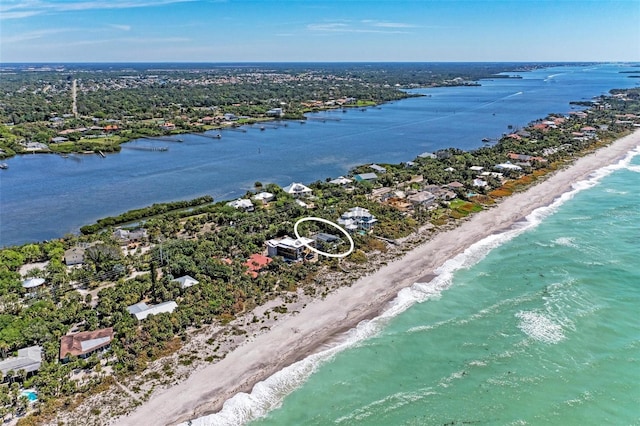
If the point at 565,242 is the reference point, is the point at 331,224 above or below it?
above

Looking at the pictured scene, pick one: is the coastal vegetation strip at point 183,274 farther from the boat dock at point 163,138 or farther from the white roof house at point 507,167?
the boat dock at point 163,138

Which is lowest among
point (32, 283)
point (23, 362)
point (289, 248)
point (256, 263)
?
point (23, 362)

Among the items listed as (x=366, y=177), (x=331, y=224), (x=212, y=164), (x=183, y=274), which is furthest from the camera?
(x=212, y=164)

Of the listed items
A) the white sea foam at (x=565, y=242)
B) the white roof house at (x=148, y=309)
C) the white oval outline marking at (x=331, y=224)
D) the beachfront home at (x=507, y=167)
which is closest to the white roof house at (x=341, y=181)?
the white oval outline marking at (x=331, y=224)

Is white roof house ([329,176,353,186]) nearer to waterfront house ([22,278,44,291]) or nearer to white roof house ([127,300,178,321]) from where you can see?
white roof house ([127,300,178,321])

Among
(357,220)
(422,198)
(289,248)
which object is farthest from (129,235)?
(422,198)

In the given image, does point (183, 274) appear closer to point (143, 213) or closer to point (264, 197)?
point (143, 213)

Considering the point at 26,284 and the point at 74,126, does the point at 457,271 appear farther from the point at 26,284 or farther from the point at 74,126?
the point at 74,126
